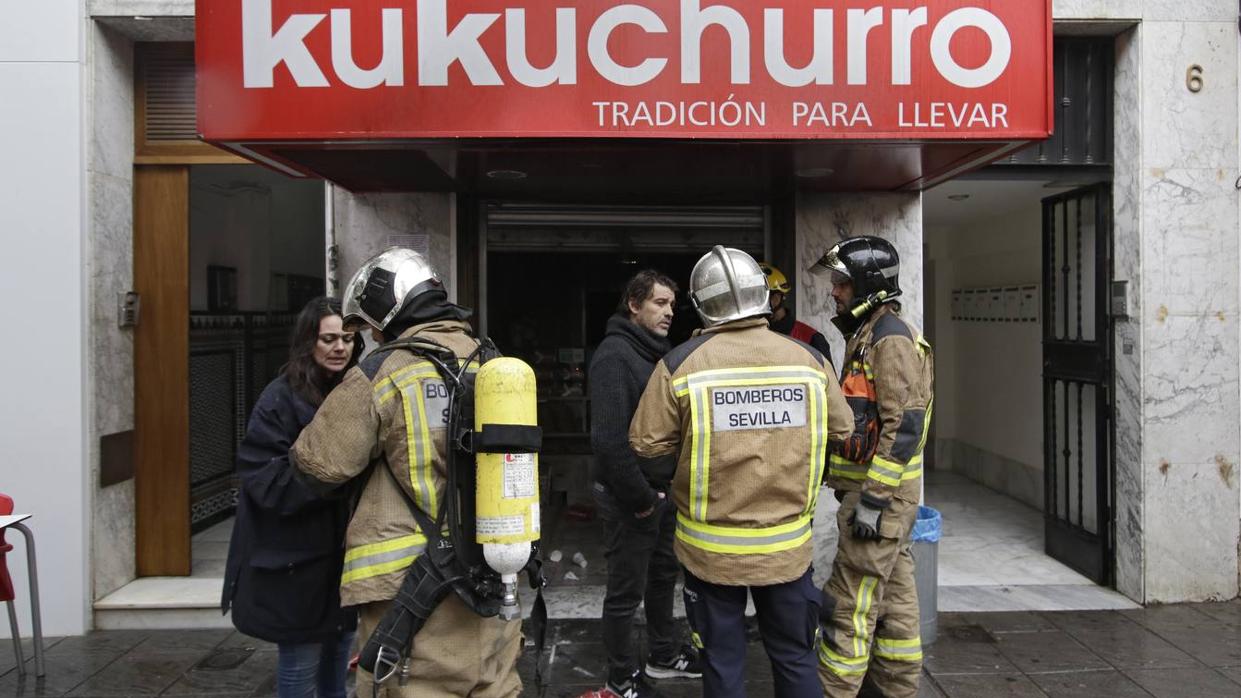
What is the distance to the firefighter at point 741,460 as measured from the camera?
2.89 m

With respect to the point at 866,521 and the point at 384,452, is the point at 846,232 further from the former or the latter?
the point at 384,452

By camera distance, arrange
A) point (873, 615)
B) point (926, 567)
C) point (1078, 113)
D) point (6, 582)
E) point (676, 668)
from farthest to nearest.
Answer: point (1078, 113) < point (926, 567) < point (676, 668) < point (6, 582) < point (873, 615)

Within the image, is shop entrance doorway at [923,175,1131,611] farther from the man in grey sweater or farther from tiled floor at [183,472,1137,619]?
the man in grey sweater

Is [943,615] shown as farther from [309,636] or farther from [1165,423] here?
[309,636]

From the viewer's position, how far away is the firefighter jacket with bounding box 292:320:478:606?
244cm

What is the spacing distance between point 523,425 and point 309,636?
1214 mm

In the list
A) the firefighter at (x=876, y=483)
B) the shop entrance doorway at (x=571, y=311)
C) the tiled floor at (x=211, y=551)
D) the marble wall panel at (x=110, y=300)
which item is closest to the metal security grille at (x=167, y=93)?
the marble wall panel at (x=110, y=300)

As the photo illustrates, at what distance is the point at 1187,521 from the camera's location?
514 centimetres

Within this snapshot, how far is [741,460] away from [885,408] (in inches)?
38.4

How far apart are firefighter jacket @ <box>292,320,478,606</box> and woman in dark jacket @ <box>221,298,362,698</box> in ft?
1.08

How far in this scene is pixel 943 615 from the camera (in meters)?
5.02

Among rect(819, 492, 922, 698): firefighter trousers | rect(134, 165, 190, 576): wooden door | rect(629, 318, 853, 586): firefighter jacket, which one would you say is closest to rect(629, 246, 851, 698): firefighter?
rect(629, 318, 853, 586): firefighter jacket

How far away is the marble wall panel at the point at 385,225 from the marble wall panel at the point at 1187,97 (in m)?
4.35

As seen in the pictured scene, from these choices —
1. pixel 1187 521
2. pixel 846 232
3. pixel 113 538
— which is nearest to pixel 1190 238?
pixel 1187 521
